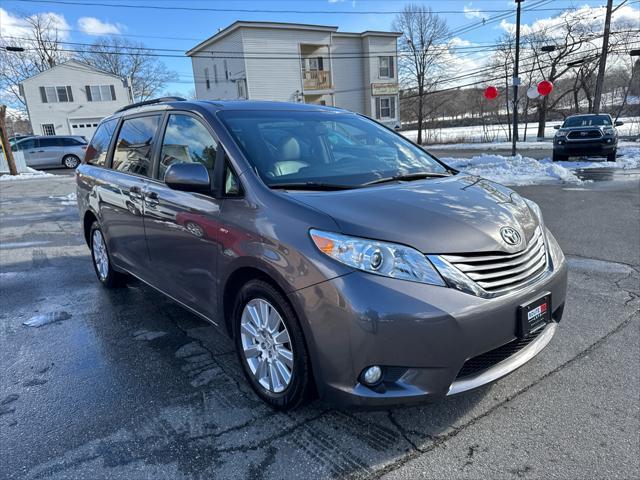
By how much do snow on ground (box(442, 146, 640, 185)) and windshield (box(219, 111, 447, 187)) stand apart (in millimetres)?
7625

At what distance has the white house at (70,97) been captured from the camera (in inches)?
1483

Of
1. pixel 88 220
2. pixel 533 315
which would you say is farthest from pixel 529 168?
pixel 533 315

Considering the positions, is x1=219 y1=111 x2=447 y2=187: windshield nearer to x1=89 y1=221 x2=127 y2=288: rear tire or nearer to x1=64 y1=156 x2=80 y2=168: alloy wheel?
x1=89 y1=221 x2=127 y2=288: rear tire

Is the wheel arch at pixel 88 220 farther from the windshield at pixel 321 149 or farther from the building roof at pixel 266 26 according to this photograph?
the building roof at pixel 266 26

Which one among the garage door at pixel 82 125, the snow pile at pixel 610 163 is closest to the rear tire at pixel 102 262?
the snow pile at pixel 610 163

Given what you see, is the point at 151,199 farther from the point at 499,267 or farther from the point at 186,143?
the point at 499,267

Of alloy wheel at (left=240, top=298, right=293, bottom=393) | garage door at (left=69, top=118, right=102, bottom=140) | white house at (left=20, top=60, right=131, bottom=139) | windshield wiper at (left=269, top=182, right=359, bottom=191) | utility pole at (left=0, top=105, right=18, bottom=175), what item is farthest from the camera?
garage door at (left=69, top=118, right=102, bottom=140)

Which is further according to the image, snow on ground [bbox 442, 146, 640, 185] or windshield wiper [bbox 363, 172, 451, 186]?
snow on ground [bbox 442, 146, 640, 185]

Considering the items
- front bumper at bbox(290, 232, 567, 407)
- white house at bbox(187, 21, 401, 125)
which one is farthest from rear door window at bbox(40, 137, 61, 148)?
front bumper at bbox(290, 232, 567, 407)

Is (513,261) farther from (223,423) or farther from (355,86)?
(355,86)

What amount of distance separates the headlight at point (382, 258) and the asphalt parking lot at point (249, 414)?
91cm

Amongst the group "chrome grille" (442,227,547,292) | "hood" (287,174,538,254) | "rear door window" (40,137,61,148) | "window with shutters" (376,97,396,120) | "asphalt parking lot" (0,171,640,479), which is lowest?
"asphalt parking lot" (0,171,640,479)

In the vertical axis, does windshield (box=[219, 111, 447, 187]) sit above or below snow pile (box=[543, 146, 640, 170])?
above

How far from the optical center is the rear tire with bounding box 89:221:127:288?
4.72 meters
